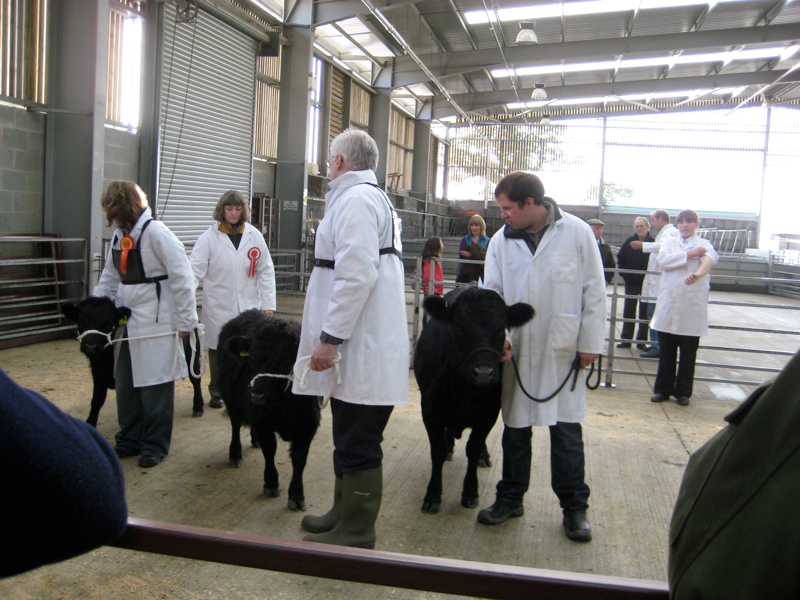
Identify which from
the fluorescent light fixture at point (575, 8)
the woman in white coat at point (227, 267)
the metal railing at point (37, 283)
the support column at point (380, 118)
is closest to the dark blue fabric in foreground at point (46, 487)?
the woman in white coat at point (227, 267)

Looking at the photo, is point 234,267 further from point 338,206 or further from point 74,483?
point 74,483

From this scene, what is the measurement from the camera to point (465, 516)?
359 centimetres

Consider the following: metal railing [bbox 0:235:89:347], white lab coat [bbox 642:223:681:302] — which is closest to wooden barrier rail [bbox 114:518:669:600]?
metal railing [bbox 0:235:89:347]

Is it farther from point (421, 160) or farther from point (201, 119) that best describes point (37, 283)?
point (421, 160)

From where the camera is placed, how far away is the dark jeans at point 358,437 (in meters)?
2.89

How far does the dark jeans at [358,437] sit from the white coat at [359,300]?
9 centimetres

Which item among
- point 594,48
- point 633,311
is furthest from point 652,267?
point 594,48

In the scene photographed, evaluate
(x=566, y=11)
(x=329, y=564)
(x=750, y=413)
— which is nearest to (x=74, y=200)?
(x=329, y=564)

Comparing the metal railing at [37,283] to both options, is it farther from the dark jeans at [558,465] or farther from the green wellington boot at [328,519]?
the dark jeans at [558,465]

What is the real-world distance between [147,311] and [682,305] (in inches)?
179

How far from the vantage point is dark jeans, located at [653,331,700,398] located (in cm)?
604

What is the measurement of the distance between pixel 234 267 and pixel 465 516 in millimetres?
2693

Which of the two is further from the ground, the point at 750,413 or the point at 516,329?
the point at 750,413

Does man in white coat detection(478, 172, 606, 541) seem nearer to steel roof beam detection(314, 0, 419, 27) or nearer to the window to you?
the window
